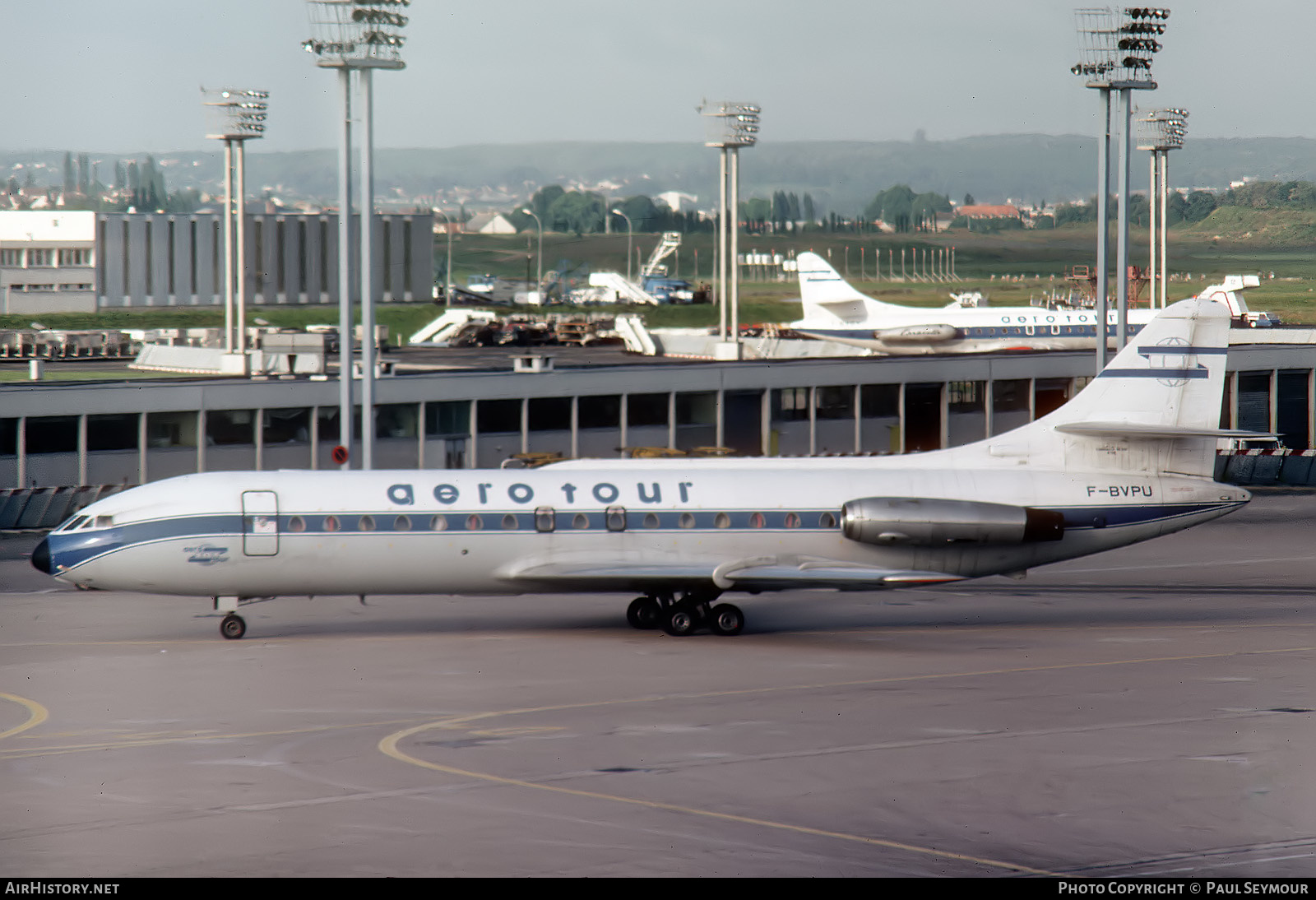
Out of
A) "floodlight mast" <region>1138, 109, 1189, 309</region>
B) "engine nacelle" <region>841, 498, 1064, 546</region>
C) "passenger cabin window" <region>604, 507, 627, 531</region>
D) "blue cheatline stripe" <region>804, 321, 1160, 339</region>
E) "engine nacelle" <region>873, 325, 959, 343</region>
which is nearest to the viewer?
"passenger cabin window" <region>604, 507, 627, 531</region>

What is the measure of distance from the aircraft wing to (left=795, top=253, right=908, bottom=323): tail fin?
165 feet

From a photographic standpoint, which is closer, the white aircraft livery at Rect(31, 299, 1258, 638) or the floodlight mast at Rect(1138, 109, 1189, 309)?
the white aircraft livery at Rect(31, 299, 1258, 638)

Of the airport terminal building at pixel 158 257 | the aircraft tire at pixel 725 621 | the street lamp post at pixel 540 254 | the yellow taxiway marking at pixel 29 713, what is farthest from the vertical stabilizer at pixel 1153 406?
the street lamp post at pixel 540 254

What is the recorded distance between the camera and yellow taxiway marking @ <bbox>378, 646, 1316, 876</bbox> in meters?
14.9

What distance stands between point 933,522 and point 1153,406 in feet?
18.9

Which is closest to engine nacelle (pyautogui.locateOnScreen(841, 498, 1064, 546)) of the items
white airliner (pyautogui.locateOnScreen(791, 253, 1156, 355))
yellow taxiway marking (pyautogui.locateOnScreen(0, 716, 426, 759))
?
yellow taxiway marking (pyautogui.locateOnScreen(0, 716, 426, 759))

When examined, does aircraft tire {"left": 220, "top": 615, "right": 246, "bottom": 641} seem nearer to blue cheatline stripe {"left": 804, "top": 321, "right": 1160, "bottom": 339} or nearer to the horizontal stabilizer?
the horizontal stabilizer

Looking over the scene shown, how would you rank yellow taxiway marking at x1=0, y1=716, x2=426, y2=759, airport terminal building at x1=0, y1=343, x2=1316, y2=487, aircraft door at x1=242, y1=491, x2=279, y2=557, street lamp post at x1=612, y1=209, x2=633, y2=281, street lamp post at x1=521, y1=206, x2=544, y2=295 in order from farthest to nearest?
1. street lamp post at x1=612, y1=209, x2=633, y2=281
2. street lamp post at x1=521, y1=206, x2=544, y2=295
3. airport terminal building at x1=0, y1=343, x2=1316, y2=487
4. aircraft door at x1=242, y1=491, x2=279, y2=557
5. yellow taxiway marking at x1=0, y1=716, x2=426, y2=759

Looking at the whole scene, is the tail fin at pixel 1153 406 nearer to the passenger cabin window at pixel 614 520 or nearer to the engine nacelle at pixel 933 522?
the engine nacelle at pixel 933 522

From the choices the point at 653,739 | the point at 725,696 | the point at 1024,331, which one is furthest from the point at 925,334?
the point at 653,739

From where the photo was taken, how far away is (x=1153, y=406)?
30.2m

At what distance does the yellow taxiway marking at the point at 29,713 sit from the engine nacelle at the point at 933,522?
1423 cm

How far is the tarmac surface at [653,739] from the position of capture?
14.8m

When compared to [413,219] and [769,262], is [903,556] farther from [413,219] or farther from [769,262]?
[769,262]
